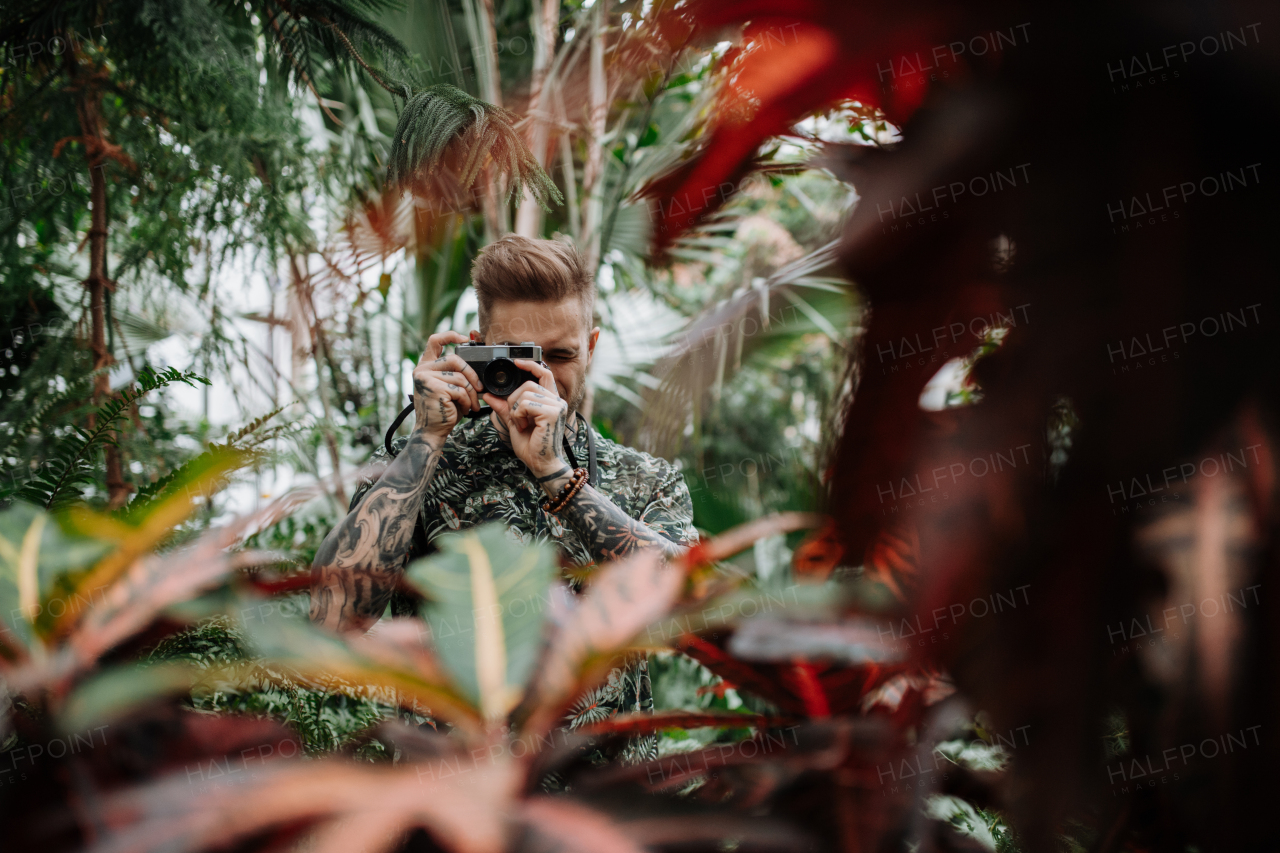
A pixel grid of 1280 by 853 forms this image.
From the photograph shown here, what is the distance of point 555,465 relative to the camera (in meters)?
0.91

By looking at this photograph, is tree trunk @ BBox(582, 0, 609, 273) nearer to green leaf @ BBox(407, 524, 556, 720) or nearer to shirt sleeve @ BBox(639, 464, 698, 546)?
shirt sleeve @ BBox(639, 464, 698, 546)

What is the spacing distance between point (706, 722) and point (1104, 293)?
0.16 metres

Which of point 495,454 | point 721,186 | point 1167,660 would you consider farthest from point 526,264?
point 1167,660

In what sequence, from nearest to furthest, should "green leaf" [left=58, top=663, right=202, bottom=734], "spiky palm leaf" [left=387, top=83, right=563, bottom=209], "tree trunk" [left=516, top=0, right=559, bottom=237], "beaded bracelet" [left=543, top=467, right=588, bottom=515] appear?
"green leaf" [left=58, top=663, right=202, bottom=734], "spiky palm leaf" [left=387, top=83, right=563, bottom=209], "tree trunk" [left=516, top=0, right=559, bottom=237], "beaded bracelet" [left=543, top=467, right=588, bottom=515]

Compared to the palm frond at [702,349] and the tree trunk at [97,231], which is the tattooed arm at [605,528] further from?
the tree trunk at [97,231]

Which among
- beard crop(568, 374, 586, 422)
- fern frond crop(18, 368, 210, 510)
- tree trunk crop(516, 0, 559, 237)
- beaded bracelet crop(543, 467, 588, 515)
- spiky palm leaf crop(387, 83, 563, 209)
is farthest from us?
beard crop(568, 374, 586, 422)

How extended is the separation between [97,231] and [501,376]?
97 centimetres

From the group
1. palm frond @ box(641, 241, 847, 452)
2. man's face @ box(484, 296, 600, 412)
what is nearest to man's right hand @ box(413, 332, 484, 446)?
man's face @ box(484, 296, 600, 412)

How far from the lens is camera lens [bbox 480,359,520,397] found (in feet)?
3.23

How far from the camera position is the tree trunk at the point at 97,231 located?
1.17 meters

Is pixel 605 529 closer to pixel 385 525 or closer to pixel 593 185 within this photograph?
pixel 385 525

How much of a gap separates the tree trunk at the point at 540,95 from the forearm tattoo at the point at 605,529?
0.37 meters

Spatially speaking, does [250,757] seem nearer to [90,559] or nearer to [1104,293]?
[90,559]

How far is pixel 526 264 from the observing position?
3.34ft
